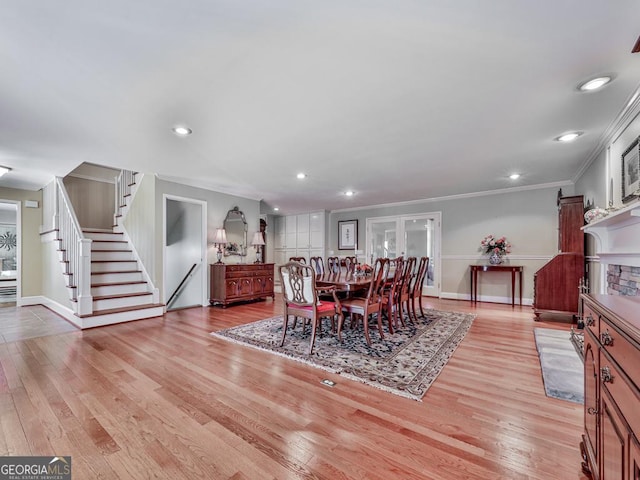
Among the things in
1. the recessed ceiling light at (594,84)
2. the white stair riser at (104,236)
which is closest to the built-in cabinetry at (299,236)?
the white stair riser at (104,236)

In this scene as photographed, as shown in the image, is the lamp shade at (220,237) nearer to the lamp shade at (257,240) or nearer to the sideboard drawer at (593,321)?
the lamp shade at (257,240)

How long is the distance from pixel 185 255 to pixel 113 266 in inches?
48.7

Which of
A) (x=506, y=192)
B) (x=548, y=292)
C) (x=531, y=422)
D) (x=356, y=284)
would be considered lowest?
(x=531, y=422)

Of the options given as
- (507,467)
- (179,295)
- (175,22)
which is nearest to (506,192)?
(507,467)

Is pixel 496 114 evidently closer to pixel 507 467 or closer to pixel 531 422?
pixel 531 422

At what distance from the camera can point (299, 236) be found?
27.3 feet

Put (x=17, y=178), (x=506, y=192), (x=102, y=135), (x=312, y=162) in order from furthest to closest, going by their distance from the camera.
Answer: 1. (x=506, y=192)
2. (x=17, y=178)
3. (x=312, y=162)
4. (x=102, y=135)

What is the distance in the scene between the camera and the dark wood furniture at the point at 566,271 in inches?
157

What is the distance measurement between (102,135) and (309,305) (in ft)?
9.27

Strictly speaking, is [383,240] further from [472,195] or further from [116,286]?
[116,286]

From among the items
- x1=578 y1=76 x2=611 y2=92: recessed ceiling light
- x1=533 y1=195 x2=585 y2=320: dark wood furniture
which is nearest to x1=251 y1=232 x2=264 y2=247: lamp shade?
x1=533 y1=195 x2=585 y2=320: dark wood furniture

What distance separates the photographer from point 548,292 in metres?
4.21

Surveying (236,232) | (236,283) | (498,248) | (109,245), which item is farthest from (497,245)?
(109,245)

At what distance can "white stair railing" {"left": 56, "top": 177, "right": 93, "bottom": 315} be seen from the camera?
393cm
